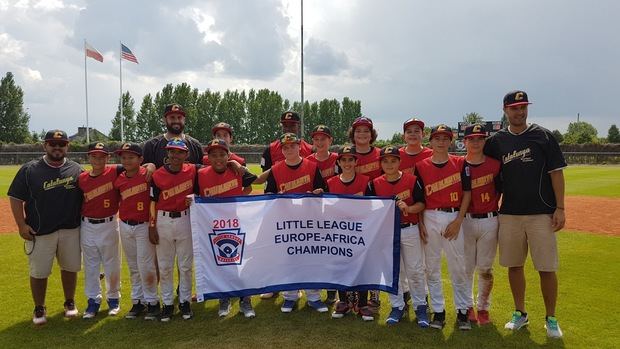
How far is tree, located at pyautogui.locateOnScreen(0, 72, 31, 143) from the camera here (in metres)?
64.1

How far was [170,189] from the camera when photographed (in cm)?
559

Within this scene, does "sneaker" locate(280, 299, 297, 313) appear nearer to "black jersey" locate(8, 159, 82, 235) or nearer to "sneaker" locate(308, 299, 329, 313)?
"sneaker" locate(308, 299, 329, 313)

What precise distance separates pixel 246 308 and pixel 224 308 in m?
0.29

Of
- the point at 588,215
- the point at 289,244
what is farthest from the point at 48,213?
the point at 588,215

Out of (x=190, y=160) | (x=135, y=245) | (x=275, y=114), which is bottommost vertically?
(x=135, y=245)

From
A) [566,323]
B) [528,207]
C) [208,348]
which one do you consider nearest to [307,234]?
[208,348]

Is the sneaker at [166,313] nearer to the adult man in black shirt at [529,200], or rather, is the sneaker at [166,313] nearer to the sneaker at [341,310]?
the sneaker at [341,310]

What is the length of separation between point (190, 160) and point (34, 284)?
257cm

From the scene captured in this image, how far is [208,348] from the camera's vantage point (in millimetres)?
4793

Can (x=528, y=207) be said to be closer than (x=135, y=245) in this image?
Yes

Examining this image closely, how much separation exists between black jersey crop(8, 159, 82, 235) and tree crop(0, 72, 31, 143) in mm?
68164

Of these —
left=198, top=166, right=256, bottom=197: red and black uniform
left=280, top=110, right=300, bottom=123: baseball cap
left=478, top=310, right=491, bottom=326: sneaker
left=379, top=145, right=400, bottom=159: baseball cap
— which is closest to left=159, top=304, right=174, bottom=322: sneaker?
left=198, top=166, right=256, bottom=197: red and black uniform

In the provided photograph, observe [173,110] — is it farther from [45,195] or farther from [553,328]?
[553,328]

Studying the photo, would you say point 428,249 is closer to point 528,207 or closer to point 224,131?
point 528,207
